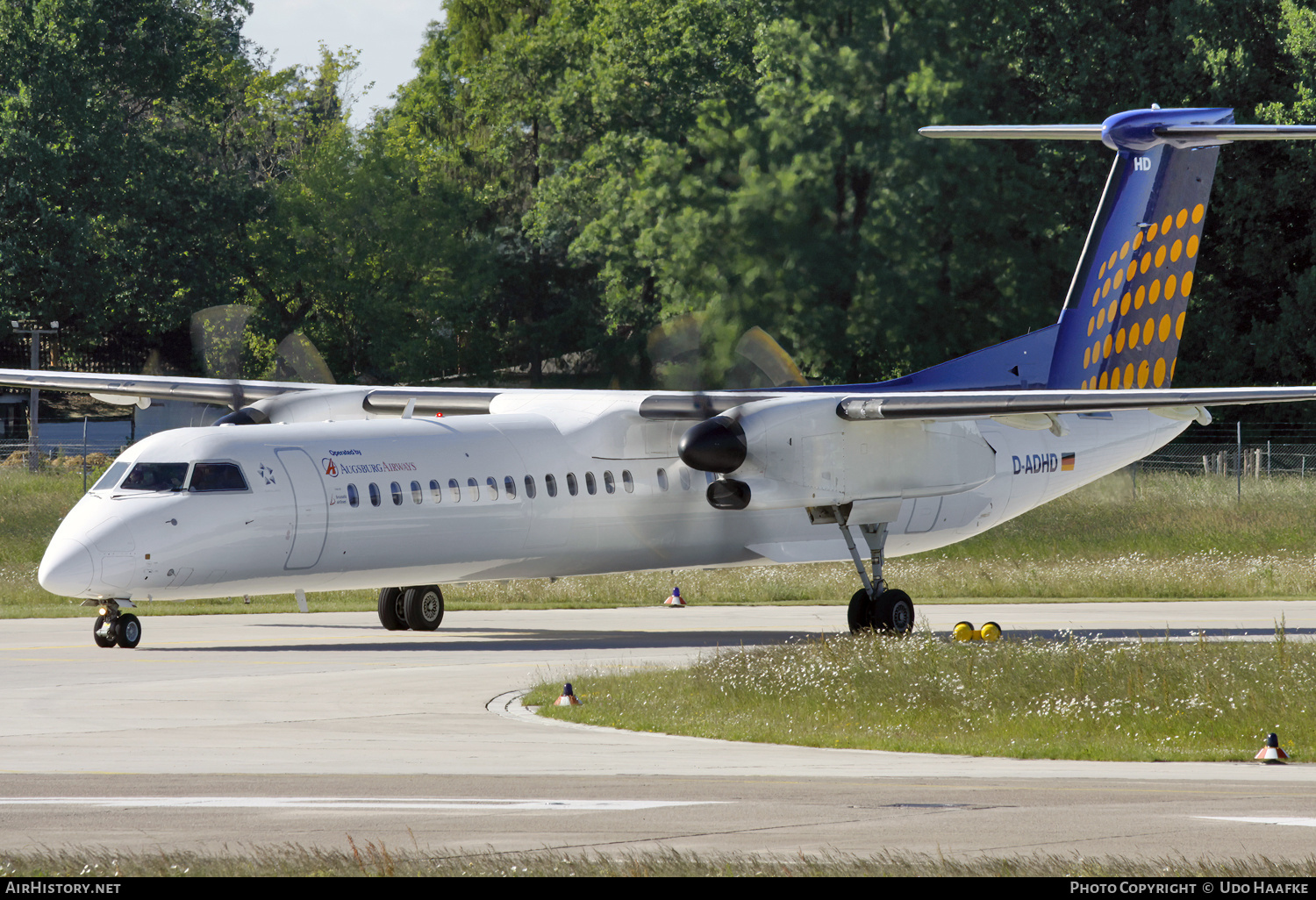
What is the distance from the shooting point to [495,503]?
23.3 metres

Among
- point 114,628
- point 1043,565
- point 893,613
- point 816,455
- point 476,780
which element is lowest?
point 1043,565

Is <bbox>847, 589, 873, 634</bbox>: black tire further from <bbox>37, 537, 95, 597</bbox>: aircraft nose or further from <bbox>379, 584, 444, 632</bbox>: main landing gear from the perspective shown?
<bbox>37, 537, 95, 597</bbox>: aircraft nose

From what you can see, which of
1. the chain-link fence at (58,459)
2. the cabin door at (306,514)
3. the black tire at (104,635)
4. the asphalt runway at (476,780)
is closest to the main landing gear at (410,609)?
the asphalt runway at (476,780)

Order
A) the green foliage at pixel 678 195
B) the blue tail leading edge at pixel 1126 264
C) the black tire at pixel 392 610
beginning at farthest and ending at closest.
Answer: the green foliage at pixel 678 195 → the blue tail leading edge at pixel 1126 264 → the black tire at pixel 392 610

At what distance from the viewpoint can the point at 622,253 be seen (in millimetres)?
59062

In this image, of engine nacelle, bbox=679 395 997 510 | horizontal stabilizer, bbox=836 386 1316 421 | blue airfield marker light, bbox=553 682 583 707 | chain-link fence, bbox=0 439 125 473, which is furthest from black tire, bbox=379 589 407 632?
chain-link fence, bbox=0 439 125 473

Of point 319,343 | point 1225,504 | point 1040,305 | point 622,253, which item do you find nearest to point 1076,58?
point 1040,305

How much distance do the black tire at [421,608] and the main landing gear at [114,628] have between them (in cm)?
427

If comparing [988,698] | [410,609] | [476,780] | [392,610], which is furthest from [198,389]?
[476,780]

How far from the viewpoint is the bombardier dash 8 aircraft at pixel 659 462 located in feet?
69.9

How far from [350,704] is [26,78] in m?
48.2

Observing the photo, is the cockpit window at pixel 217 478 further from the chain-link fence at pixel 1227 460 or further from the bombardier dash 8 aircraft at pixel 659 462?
→ the chain-link fence at pixel 1227 460

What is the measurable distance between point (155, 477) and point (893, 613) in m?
10.6

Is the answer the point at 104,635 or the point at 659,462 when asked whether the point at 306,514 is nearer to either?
the point at 104,635
